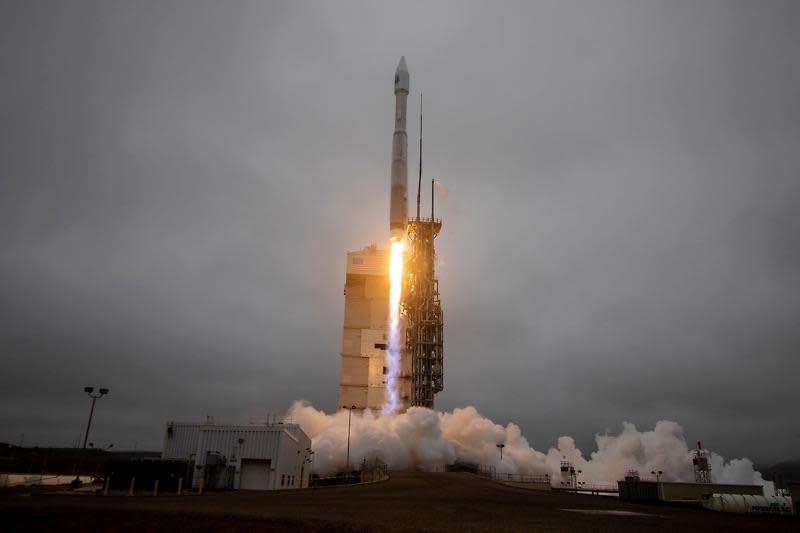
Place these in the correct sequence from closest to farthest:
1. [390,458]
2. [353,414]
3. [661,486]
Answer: [661,486], [390,458], [353,414]

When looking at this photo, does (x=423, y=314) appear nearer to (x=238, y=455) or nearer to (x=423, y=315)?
(x=423, y=315)

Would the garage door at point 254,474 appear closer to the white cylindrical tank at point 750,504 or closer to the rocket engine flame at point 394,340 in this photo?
the rocket engine flame at point 394,340

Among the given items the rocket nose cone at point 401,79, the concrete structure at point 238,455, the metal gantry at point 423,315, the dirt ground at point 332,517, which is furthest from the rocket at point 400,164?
the dirt ground at point 332,517

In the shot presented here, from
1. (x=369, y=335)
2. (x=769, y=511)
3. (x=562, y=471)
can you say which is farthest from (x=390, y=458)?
(x=769, y=511)

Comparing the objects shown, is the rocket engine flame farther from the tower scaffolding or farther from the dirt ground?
the dirt ground

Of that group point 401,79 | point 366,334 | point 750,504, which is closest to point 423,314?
point 366,334

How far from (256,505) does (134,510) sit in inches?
233

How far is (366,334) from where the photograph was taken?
8362 centimetres

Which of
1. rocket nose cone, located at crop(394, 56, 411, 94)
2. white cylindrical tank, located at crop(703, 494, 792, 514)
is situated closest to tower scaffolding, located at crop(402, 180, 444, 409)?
rocket nose cone, located at crop(394, 56, 411, 94)

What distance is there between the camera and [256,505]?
28094mm

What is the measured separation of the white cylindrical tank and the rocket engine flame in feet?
139

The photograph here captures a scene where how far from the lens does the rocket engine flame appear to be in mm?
79812

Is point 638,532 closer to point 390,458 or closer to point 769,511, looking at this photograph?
point 769,511

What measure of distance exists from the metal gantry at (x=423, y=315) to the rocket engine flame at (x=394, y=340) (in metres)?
1.84
